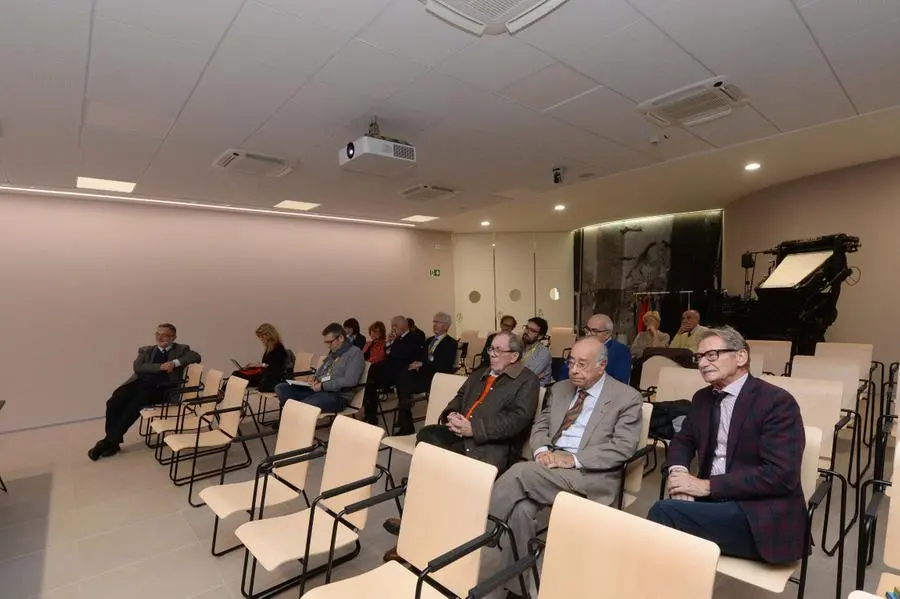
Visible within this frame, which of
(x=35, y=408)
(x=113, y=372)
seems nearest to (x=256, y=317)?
(x=113, y=372)

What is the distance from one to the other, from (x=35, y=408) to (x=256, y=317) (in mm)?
2947

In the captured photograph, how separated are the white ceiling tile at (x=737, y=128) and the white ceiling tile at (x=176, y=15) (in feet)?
12.3

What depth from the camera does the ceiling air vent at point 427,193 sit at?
596cm

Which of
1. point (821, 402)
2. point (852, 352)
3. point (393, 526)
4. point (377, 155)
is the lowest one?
point (393, 526)

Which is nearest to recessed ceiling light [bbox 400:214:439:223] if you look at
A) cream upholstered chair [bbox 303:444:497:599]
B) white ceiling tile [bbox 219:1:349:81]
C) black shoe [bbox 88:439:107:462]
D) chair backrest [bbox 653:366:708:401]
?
white ceiling tile [bbox 219:1:349:81]

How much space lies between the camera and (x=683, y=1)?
7.56ft

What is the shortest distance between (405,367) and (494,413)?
8.38 ft

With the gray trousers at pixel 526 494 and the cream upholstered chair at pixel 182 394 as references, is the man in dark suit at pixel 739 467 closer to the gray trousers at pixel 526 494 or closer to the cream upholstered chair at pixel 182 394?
the gray trousers at pixel 526 494

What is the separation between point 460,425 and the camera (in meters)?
2.86

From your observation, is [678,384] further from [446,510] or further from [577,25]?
[577,25]

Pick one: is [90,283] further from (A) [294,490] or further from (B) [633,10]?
(B) [633,10]

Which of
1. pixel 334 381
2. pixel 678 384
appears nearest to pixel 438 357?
pixel 334 381

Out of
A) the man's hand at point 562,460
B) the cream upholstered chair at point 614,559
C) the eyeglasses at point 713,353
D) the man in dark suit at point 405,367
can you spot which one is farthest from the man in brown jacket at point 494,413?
the man in dark suit at point 405,367

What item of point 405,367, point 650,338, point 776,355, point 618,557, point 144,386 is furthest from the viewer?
point 650,338
